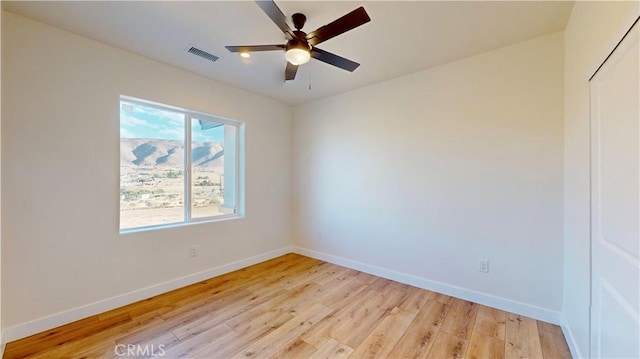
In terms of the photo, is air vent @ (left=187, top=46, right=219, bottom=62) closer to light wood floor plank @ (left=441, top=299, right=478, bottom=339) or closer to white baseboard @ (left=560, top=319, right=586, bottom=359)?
light wood floor plank @ (left=441, top=299, right=478, bottom=339)

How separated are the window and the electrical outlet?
10.1 feet

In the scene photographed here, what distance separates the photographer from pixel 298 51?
6.15 feet

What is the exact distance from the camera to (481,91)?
258cm

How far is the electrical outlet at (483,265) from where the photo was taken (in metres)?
2.57

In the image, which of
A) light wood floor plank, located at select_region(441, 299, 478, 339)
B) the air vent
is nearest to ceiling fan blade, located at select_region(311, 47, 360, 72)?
the air vent

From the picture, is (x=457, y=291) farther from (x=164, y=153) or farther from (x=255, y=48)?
(x=164, y=153)

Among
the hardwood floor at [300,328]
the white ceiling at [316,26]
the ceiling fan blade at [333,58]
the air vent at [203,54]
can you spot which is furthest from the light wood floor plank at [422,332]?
the air vent at [203,54]

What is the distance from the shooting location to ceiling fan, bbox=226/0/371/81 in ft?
5.17

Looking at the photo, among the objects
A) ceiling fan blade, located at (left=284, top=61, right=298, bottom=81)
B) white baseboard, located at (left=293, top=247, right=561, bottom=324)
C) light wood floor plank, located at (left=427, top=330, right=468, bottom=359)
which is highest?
ceiling fan blade, located at (left=284, top=61, right=298, bottom=81)

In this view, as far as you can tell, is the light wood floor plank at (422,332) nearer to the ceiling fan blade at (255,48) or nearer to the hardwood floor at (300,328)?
the hardwood floor at (300,328)

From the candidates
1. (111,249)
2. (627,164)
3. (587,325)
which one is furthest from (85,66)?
(587,325)

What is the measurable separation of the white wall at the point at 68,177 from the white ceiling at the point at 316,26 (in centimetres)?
21

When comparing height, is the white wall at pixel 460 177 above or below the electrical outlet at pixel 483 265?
above

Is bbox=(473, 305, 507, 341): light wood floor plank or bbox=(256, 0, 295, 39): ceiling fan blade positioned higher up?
bbox=(256, 0, 295, 39): ceiling fan blade
